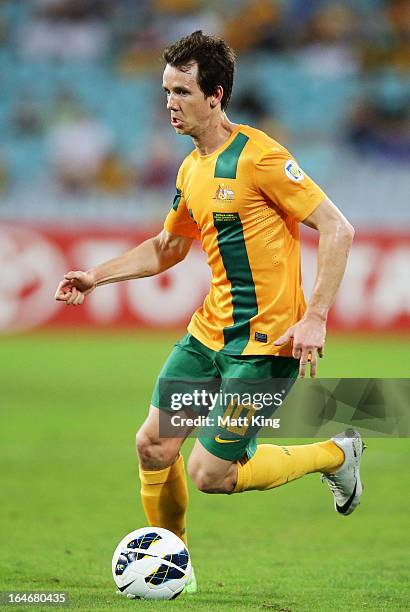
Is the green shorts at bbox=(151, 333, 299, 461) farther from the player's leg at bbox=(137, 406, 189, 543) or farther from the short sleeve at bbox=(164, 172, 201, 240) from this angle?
the short sleeve at bbox=(164, 172, 201, 240)

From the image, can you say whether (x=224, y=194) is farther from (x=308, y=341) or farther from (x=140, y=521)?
(x=140, y=521)

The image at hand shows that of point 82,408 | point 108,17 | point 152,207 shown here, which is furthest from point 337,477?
point 108,17

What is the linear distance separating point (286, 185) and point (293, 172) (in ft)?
0.23

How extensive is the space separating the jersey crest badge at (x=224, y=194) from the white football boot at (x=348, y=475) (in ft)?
4.33

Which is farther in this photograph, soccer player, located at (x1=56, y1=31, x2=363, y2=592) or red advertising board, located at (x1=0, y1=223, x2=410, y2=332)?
red advertising board, located at (x1=0, y1=223, x2=410, y2=332)

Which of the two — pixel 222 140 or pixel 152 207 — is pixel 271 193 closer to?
pixel 222 140

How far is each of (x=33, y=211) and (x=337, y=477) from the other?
1396 centimetres

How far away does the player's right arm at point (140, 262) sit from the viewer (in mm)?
5121

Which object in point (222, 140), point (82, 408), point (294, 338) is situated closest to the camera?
point (294, 338)

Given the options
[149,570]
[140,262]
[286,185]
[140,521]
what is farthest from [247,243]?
[140,521]

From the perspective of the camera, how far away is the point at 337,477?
5.26 m

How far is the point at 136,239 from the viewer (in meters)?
14.9

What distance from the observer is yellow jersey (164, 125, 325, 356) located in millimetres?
4691

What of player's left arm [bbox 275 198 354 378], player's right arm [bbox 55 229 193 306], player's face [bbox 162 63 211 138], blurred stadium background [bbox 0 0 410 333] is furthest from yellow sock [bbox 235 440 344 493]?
blurred stadium background [bbox 0 0 410 333]
